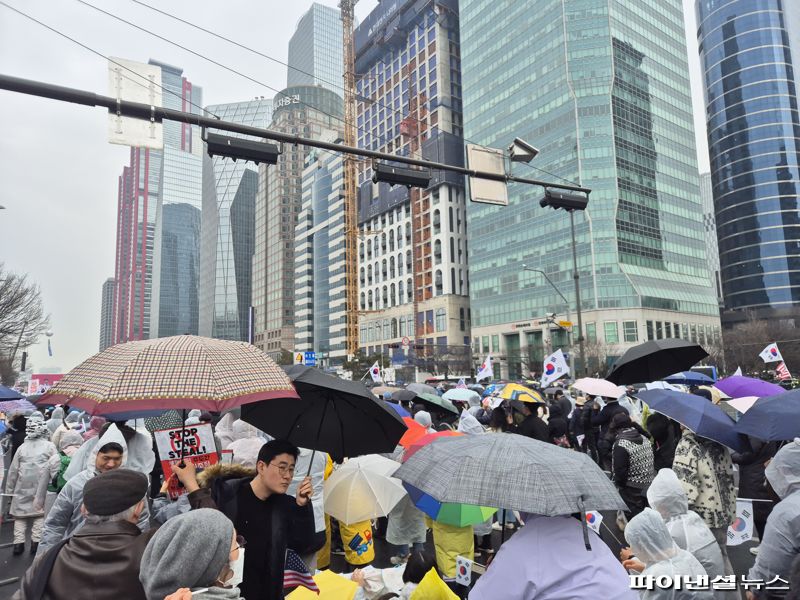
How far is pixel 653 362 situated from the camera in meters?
8.78

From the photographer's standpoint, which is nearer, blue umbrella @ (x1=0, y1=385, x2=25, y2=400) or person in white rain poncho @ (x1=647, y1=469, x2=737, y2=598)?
person in white rain poncho @ (x1=647, y1=469, x2=737, y2=598)

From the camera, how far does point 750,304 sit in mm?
103188

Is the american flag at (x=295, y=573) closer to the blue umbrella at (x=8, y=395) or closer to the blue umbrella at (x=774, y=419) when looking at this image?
the blue umbrella at (x=774, y=419)

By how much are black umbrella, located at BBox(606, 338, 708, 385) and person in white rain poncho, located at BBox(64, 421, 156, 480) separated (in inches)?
270

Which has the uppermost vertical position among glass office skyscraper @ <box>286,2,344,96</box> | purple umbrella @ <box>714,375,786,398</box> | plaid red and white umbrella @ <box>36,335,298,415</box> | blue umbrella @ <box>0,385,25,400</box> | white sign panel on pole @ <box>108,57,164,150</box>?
glass office skyscraper @ <box>286,2,344,96</box>

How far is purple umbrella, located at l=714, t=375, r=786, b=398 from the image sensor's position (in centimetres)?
872

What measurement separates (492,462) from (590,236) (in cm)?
7145

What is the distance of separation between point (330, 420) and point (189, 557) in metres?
2.55

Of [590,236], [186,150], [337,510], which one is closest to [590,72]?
[590,236]

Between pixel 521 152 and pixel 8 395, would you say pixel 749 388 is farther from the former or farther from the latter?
pixel 8 395

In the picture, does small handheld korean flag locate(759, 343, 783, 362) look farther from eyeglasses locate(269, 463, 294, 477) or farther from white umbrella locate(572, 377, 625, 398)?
eyeglasses locate(269, 463, 294, 477)

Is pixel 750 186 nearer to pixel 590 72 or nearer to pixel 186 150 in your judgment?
pixel 590 72

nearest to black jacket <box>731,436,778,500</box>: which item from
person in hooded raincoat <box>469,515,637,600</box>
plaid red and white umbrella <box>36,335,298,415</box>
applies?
person in hooded raincoat <box>469,515,637,600</box>

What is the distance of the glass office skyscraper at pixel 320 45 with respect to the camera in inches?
6924
